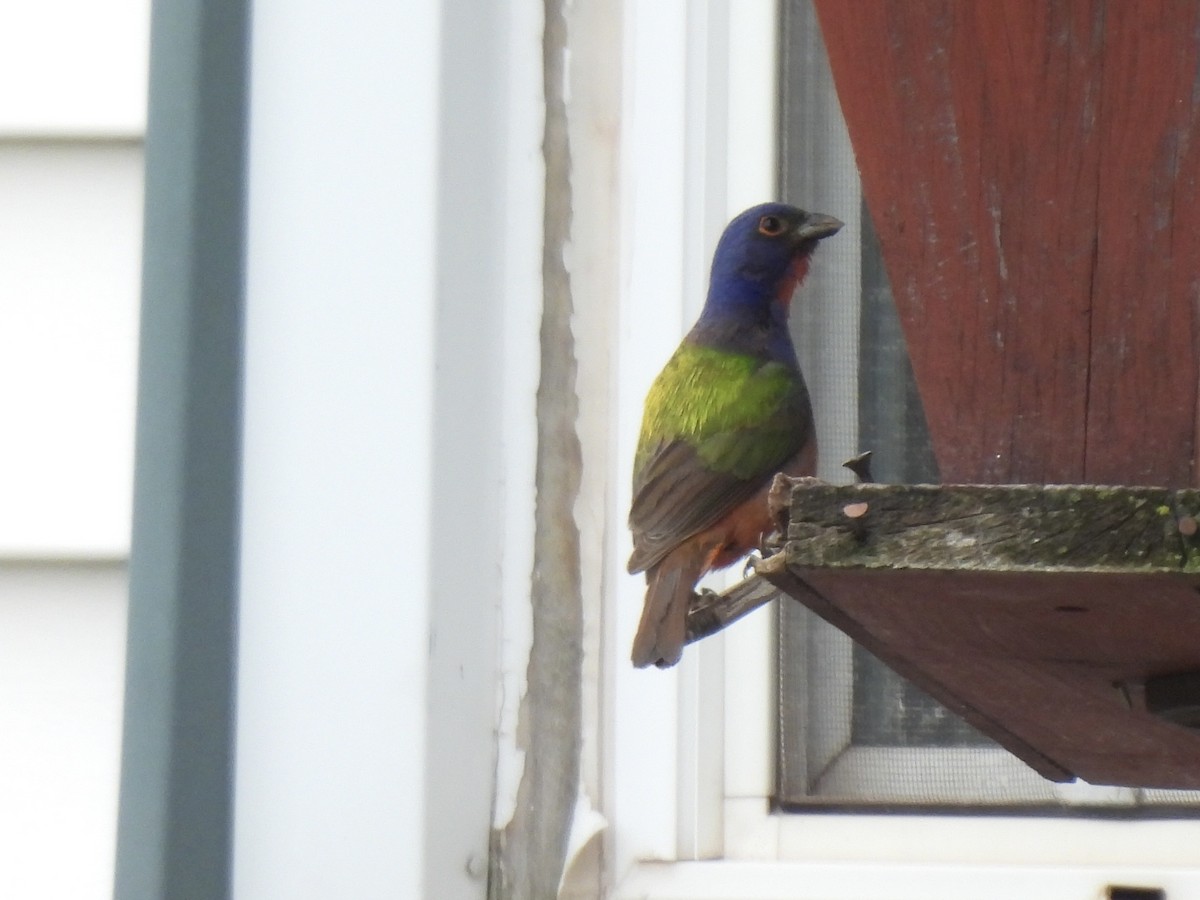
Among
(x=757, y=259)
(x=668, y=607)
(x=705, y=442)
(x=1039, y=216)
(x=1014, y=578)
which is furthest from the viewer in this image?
(x=757, y=259)

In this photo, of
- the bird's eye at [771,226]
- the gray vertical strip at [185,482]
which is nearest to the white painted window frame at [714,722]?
the bird's eye at [771,226]

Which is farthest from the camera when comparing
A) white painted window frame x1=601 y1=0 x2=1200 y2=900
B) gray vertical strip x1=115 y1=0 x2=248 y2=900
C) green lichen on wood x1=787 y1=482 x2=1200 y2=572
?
white painted window frame x1=601 y1=0 x2=1200 y2=900

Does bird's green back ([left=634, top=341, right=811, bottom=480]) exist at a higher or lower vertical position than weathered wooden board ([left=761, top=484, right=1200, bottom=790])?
higher

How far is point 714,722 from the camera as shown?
5.85 feet

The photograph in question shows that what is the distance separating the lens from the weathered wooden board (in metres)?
0.79

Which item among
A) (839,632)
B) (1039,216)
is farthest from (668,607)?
(1039,216)

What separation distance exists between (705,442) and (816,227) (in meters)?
0.26

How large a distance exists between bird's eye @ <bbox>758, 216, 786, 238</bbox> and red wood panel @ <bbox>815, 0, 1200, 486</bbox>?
29.9 inches

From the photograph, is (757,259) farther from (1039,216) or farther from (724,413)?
(1039,216)

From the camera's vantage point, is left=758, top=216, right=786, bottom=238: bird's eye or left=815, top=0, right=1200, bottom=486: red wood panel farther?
left=758, top=216, right=786, bottom=238: bird's eye

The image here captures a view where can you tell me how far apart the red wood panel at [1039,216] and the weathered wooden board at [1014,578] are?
0.28 feet

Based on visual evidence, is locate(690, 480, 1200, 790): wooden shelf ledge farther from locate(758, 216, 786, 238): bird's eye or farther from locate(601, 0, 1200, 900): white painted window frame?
locate(758, 216, 786, 238): bird's eye

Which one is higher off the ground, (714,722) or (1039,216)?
(1039,216)

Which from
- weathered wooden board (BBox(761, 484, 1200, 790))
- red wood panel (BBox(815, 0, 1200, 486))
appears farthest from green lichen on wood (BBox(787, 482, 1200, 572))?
red wood panel (BBox(815, 0, 1200, 486))
